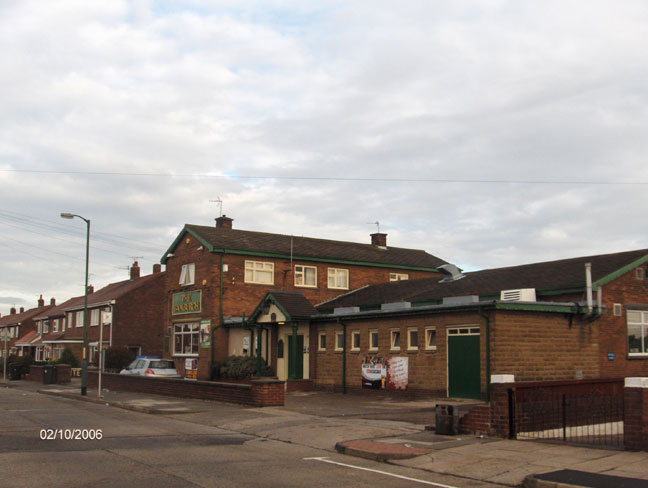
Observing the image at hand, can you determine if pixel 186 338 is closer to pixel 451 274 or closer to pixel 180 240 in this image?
pixel 180 240

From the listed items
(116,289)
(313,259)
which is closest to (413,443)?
(313,259)

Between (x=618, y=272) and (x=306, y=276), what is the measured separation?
1875cm

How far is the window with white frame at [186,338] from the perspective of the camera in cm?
3878

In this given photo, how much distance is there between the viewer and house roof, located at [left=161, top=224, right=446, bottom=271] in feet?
125

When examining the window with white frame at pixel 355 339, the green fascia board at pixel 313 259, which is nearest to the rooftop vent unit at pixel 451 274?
the window with white frame at pixel 355 339

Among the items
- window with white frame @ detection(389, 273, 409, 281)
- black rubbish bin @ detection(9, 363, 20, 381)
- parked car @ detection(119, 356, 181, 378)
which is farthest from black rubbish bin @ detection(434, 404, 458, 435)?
black rubbish bin @ detection(9, 363, 20, 381)

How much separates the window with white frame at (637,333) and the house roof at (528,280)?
1.94 m

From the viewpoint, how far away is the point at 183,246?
133 ft

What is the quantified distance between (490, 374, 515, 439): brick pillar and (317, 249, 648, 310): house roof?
11723 mm

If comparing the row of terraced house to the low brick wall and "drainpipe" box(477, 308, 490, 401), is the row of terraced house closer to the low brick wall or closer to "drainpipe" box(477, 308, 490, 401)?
"drainpipe" box(477, 308, 490, 401)

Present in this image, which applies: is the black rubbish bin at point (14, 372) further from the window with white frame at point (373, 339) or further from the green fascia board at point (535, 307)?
the green fascia board at point (535, 307)

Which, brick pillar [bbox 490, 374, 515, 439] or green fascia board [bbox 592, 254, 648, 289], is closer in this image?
brick pillar [bbox 490, 374, 515, 439]

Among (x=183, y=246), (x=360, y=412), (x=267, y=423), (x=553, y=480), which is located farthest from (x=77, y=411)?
(x=183, y=246)

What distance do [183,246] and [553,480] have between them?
3316cm
